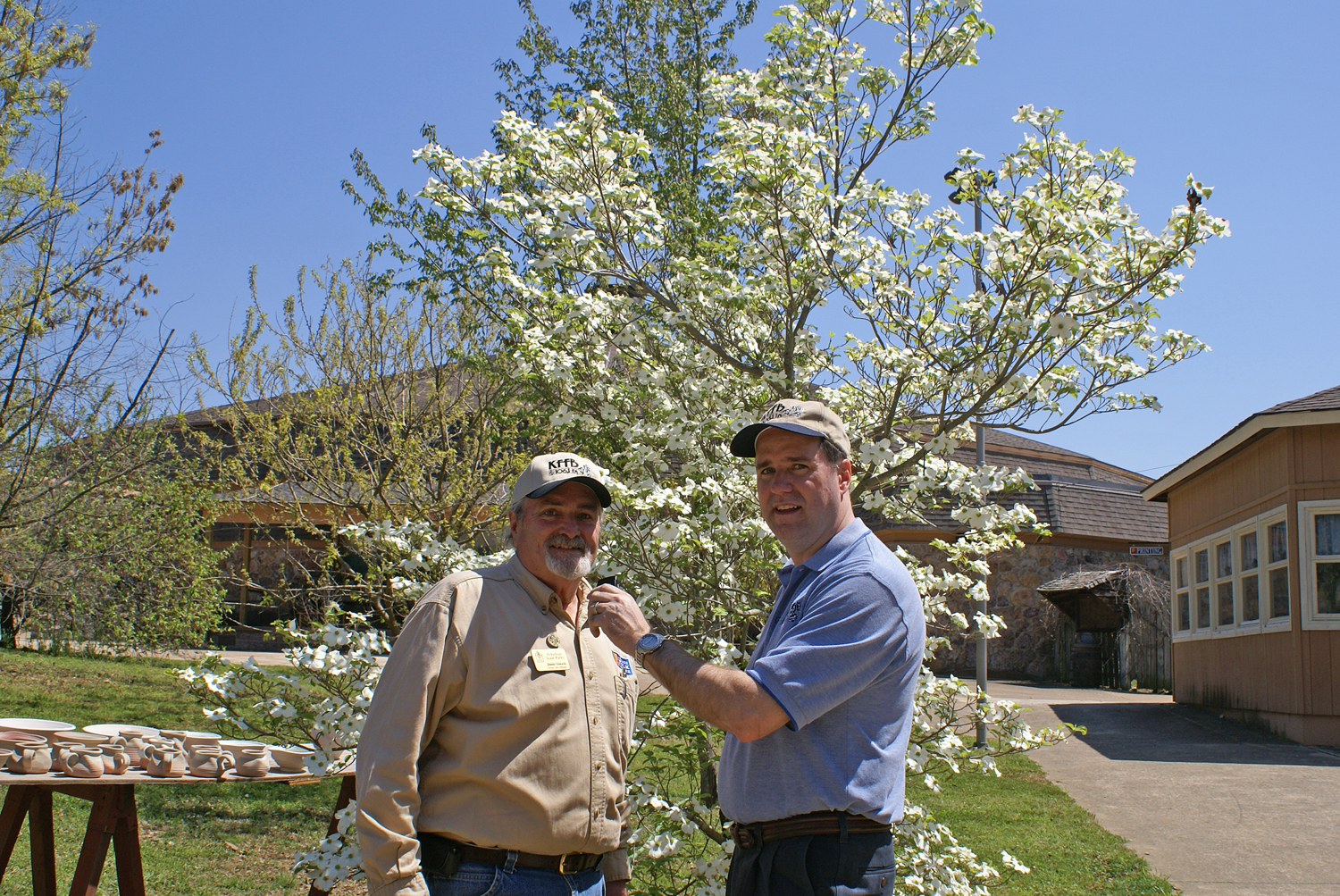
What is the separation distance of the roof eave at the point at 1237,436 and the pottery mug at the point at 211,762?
428 inches

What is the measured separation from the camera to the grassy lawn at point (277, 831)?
5516mm

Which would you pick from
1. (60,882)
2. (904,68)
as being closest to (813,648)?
(904,68)

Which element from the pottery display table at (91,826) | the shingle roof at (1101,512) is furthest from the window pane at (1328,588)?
the pottery display table at (91,826)

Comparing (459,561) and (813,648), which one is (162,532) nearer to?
(459,561)

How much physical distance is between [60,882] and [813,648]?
4.85 meters

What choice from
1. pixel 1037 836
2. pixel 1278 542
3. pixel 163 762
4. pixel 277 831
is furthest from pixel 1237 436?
pixel 163 762

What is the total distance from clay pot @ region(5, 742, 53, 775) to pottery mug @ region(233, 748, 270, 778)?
70 centimetres

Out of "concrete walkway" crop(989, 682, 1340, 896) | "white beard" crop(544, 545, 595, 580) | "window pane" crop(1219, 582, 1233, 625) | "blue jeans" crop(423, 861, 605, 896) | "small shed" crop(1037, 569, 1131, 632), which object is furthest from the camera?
"small shed" crop(1037, 569, 1131, 632)

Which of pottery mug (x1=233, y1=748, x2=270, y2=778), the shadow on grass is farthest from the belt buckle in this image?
the shadow on grass

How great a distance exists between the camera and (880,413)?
551 cm

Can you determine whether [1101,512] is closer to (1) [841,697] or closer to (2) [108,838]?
(2) [108,838]

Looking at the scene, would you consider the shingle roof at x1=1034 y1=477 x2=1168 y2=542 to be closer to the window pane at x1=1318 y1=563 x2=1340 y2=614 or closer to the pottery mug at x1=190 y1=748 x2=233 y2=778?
the window pane at x1=1318 y1=563 x2=1340 y2=614

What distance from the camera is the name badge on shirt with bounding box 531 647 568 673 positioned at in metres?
2.50

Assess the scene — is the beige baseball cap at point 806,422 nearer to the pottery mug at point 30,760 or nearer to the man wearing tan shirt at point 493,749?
the man wearing tan shirt at point 493,749
